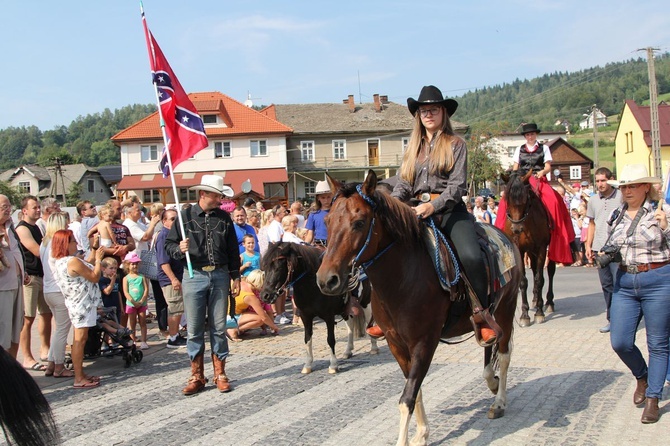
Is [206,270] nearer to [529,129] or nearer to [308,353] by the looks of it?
[308,353]

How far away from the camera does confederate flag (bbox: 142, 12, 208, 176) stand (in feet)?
28.6

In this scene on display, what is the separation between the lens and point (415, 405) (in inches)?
208

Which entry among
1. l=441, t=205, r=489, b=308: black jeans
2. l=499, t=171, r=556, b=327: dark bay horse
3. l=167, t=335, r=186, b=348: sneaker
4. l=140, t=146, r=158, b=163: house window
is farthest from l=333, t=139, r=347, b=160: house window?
l=441, t=205, r=489, b=308: black jeans

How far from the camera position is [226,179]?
180 feet

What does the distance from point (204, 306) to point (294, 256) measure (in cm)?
155

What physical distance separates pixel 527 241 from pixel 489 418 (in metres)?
5.71

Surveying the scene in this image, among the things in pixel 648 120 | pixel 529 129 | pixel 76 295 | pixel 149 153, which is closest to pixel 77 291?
pixel 76 295

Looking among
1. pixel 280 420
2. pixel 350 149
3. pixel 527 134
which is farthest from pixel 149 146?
pixel 280 420

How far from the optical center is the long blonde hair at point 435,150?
5516 mm

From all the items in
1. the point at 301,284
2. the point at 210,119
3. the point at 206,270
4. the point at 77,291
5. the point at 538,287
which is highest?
the point at 210,119

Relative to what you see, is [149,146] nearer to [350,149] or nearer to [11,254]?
[350,149]

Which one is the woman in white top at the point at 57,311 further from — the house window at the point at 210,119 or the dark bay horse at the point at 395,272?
the house window at the point at 210,119

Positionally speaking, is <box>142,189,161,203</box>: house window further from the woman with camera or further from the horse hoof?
the woman with camera

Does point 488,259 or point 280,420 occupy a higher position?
point 488,259
